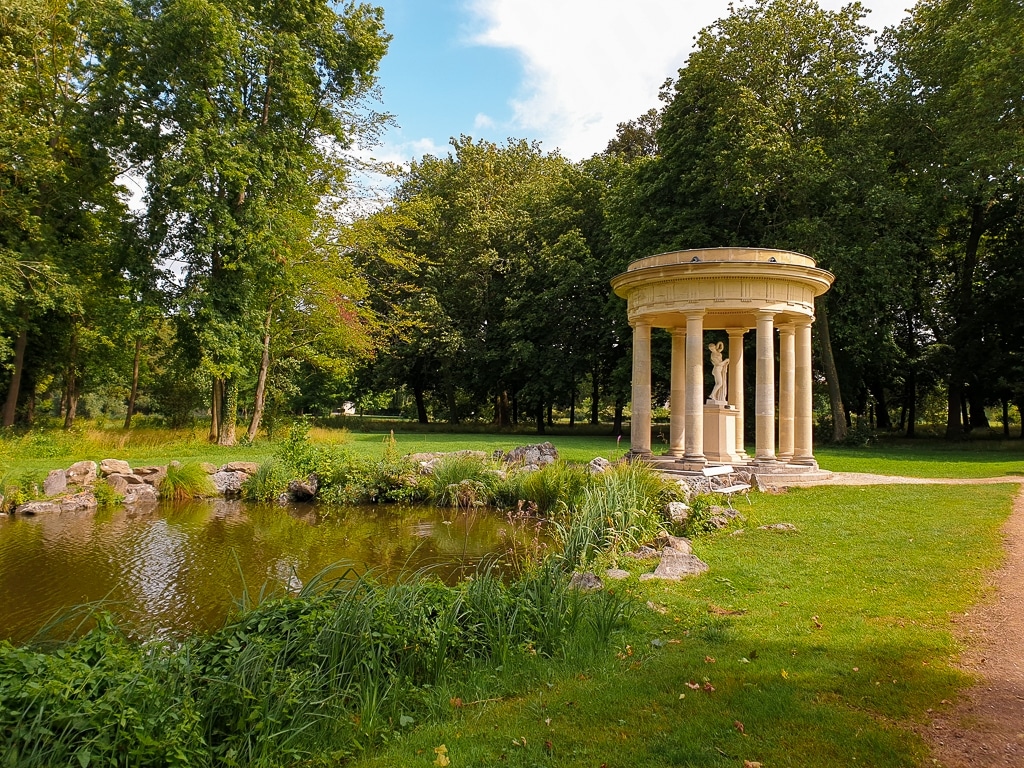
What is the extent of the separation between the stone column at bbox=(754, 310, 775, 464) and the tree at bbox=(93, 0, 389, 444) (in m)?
15.9

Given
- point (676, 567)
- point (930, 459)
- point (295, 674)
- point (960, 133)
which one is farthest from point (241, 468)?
point (960, 133)

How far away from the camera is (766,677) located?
15.5ft

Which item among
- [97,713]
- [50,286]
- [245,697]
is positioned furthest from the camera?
[50,286]

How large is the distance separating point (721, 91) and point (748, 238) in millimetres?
6051

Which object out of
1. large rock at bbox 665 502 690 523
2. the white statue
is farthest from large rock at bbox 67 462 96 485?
the white statue

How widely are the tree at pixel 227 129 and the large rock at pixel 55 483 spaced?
766 centimetres

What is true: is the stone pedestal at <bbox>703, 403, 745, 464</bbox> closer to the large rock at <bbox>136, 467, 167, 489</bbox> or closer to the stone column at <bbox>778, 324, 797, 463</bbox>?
the stone column at <bbox>778, 324, 797, 463</bbox>

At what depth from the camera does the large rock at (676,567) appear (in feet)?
25.7

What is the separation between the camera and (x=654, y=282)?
1667 cm

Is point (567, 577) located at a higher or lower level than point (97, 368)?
lower

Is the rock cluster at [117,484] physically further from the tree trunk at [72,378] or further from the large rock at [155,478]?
the tree trunk at [72,378]

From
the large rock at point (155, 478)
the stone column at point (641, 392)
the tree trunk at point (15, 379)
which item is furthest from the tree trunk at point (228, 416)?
the stone column at point (641, 392)

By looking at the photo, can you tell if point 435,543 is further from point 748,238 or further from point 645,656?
point 748,238

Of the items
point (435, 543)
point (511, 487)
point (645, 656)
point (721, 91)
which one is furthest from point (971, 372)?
point (645, 656)
